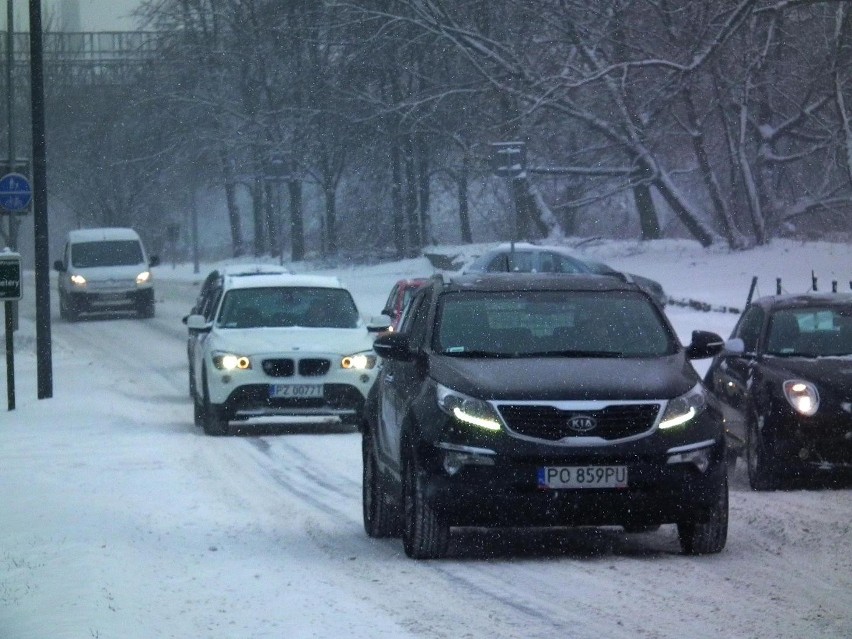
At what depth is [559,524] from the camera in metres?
8.82

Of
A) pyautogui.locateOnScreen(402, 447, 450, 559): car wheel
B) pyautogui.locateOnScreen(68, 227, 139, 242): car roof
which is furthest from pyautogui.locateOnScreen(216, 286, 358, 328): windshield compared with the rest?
pyautogui.locateOnScreen(68, 227, 139, 242): car roof

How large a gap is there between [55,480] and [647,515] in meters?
5.92

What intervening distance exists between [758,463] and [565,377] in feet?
13.5

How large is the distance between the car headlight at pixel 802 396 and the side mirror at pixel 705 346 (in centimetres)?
257

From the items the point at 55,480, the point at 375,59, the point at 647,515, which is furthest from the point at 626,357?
the point at 375,59

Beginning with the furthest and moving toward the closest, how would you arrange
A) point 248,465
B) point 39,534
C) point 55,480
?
point 248,465, point 55,480, point 39,534

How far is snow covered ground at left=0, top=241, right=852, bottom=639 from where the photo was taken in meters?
7.21

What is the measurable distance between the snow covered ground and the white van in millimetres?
24653

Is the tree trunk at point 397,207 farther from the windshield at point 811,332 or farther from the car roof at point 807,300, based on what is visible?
the windshield at point 811,332

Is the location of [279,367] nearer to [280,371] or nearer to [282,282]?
[280,371]

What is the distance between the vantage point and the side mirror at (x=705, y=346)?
32.6 ft

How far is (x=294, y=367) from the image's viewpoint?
17.1 meters

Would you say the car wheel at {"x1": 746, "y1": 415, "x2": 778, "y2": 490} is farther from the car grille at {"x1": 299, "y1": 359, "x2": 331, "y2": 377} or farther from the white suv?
the car grille at {"x1": 299, "y1": 359, "x2": 331, "y2": 377}

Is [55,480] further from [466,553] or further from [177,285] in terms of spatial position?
[177,285]
